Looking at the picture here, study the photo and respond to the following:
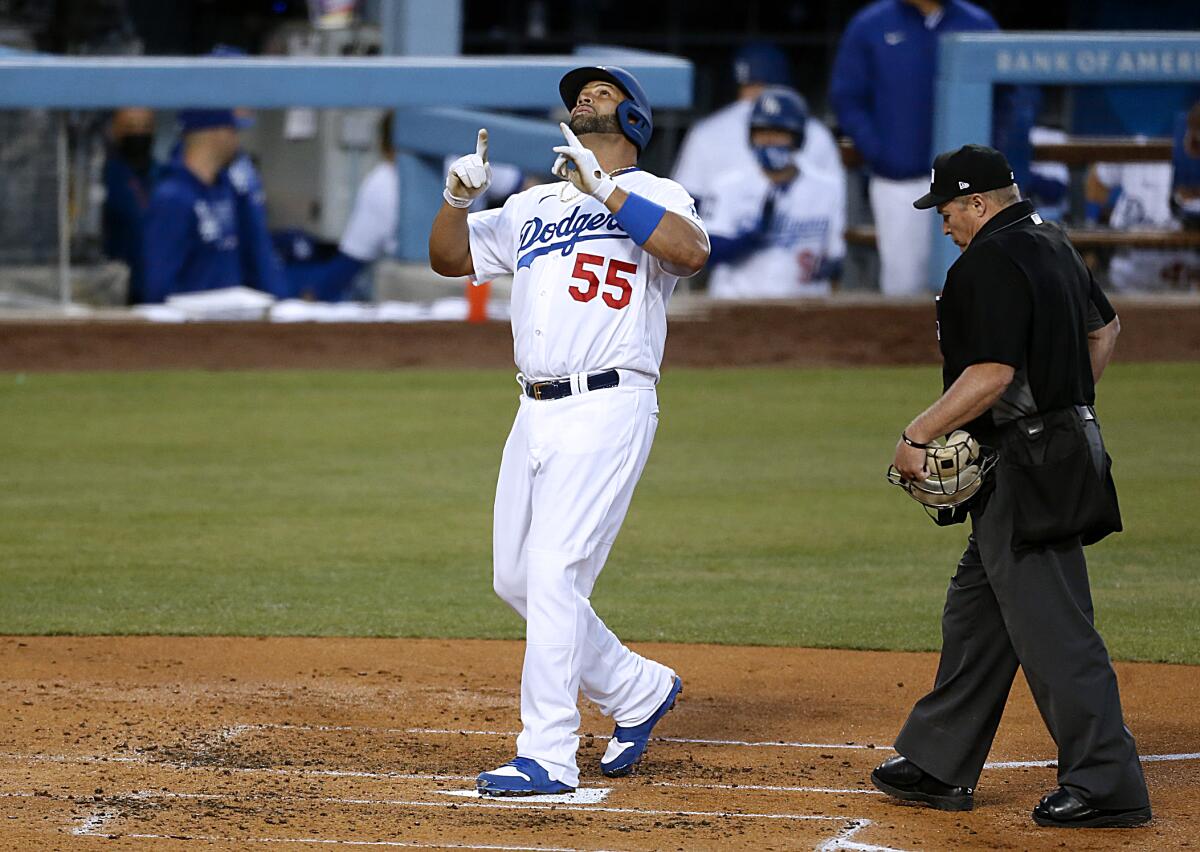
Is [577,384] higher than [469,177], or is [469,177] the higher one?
[469,177]

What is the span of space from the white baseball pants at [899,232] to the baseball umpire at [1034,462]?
10.0 metres

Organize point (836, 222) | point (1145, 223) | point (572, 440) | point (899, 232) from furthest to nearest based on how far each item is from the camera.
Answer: point (899, 232) → point (1145, 223) → point (836, 222) → point (572, 440)

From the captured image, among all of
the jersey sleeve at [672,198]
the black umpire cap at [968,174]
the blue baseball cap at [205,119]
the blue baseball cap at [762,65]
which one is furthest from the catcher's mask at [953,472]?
the blue baseball cap at [762,65]

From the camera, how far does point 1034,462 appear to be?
441cm

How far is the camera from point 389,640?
22.3 feet

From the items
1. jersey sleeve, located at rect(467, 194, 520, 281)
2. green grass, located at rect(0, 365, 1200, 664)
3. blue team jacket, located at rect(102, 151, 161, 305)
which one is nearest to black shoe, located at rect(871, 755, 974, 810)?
jersey sleeve, located at rect(467, 194, 520, 281)

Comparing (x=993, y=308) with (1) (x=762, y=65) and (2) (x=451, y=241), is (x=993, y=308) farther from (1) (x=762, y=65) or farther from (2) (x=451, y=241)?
(1) (x=762, y=65)

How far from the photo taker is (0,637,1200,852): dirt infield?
4.33 meters

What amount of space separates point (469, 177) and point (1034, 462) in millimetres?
1583

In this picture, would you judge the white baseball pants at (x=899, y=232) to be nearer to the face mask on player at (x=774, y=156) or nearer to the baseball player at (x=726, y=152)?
the baseball player at (x=726, y=152)

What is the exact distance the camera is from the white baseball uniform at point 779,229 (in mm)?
13984

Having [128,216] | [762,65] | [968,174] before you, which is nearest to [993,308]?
[968,174]

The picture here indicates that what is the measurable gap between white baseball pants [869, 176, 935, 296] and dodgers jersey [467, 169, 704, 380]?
9894 millimetres

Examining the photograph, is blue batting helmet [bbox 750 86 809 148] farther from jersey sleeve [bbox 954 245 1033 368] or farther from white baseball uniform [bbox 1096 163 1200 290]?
jersey sleeve [bbox 954 245 1033 368]
